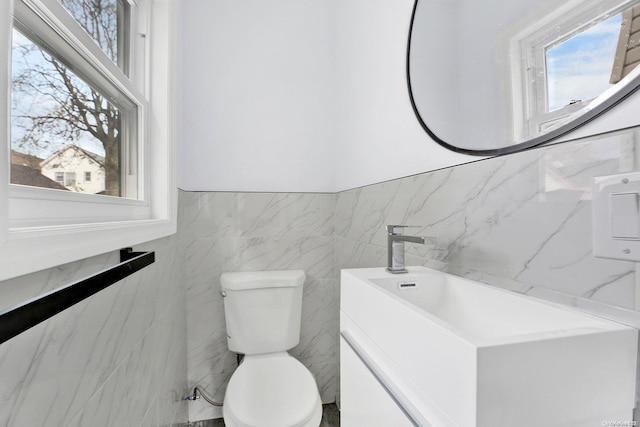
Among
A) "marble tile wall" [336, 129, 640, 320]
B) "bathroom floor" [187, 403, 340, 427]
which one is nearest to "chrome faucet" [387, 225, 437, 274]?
"marble tile wall" [336, 129, 640, 320]

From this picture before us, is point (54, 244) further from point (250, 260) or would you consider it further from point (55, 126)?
point (250, 260)

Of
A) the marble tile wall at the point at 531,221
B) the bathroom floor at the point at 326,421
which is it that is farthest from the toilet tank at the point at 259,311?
the marble tile wall at the point at 531,221

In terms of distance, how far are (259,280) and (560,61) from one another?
146cm

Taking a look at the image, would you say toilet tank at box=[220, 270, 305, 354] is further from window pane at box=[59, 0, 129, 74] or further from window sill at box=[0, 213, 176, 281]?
window pane at box=[59, 0, 129, 74]

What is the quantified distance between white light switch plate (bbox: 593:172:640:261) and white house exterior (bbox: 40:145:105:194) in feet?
3.41

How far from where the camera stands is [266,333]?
170 centimetres

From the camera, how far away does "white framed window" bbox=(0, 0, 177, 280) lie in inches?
20.9

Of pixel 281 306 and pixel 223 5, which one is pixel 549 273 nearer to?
pixel 281 306

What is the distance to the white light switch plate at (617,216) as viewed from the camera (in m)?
0.46

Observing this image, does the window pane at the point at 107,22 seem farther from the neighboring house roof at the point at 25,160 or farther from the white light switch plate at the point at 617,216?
the white light switch plate at the point at 617,216

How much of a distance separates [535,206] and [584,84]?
24 centimetres

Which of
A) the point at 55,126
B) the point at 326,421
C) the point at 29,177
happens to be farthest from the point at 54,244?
the point at 326,421

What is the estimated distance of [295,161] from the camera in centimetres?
196

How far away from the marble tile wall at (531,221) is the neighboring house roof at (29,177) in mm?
1002
